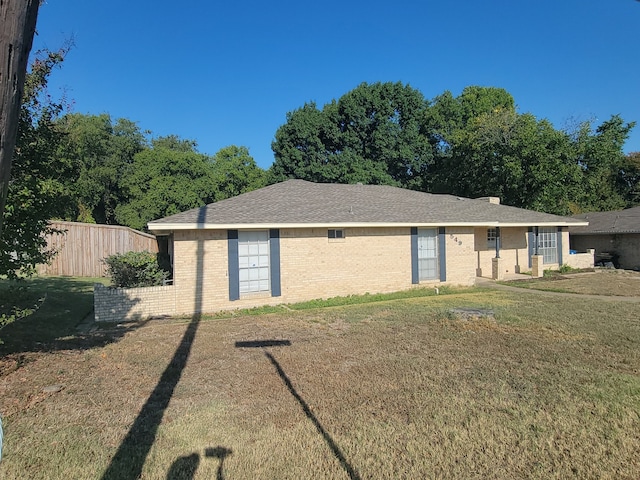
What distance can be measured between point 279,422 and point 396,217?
10.8m

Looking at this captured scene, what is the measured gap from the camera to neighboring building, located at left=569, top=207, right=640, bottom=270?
22094mm

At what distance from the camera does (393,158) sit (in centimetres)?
3444

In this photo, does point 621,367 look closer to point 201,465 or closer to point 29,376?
point 201,465

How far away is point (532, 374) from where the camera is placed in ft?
19.1

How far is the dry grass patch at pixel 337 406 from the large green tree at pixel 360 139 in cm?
2638

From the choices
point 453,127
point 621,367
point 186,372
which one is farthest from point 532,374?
point 453,127

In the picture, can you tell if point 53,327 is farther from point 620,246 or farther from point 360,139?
point 360,139

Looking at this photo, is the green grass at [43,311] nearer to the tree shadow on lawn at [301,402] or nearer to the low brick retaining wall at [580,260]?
the tree shadow on lawn at [301,402]

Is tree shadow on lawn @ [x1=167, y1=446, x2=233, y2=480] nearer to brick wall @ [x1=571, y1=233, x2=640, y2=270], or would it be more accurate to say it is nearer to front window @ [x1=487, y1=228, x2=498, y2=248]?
front window @ [x1=487, y1=228, x2=498, y2=248]

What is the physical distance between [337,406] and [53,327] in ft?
26.0

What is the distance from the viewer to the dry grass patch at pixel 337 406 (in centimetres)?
364

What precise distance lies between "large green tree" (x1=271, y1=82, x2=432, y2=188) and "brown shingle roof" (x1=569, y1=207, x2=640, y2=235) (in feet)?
44.1

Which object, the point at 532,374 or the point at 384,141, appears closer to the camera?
the point at 532,374

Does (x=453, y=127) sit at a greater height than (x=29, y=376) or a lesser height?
greater
